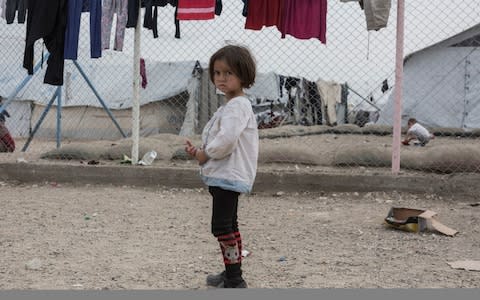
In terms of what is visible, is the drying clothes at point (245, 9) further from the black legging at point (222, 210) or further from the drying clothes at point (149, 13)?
the black legging at point (222, 210)

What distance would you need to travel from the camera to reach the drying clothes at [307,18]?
571cm

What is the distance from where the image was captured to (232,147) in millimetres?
Answer: 2553

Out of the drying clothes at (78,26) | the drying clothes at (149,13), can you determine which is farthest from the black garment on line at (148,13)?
the drying clothes at (78,26)

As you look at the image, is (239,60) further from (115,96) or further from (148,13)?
(115,96)

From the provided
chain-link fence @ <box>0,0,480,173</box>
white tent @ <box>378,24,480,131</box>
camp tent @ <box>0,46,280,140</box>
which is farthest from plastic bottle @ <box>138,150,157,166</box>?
white tent @ <box>378,24,480,131</box>

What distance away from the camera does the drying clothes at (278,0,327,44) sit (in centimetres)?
571

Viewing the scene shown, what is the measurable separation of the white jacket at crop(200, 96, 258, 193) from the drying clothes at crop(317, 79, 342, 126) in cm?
1141

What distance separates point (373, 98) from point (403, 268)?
35.4 feet

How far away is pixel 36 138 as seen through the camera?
13.3 meters

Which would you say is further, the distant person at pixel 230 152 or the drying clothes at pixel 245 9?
the drying clothes at pixel 245 9

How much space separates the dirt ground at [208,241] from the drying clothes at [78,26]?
4.86ft

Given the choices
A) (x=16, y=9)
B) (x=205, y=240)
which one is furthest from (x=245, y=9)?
(x=205, y=240)

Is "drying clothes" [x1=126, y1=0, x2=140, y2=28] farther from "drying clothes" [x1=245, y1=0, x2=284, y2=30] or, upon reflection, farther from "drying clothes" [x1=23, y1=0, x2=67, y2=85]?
"drying clothes" [x1=245, y1=0, x2=284, y2=30]

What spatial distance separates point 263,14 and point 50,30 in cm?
217
